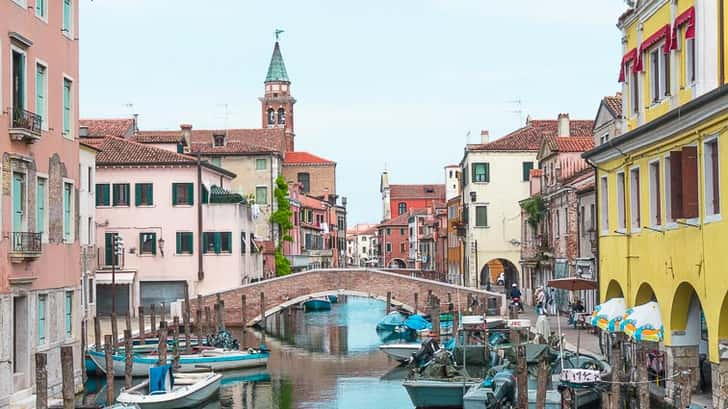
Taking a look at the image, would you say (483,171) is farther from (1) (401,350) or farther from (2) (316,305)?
(1) (401,350)

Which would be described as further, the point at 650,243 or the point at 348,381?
the point at 348,381

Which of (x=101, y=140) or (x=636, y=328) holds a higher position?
(x=101, y=140)

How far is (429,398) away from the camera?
76.9ft

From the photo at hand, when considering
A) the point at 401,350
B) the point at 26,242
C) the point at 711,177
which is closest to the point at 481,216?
the point at 401,350

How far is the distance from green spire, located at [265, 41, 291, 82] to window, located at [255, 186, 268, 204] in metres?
33.3

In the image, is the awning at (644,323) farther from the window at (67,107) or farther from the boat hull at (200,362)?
the boat hull at (200,362)

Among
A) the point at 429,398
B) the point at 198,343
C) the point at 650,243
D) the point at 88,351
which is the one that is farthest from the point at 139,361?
the point at 650,243

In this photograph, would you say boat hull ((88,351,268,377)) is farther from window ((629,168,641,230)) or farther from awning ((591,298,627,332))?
window ((629,168,641,230))

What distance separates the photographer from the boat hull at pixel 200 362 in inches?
1135

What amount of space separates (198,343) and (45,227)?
581 inches

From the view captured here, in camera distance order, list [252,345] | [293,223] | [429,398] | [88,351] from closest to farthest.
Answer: [429,398], [88,351], [252,345], [293,223]

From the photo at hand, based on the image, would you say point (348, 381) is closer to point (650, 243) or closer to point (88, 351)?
point (88, 351)

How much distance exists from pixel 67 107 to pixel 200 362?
1112 centimetres

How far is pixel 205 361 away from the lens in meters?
30.0
